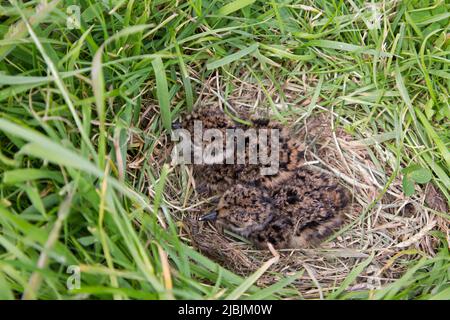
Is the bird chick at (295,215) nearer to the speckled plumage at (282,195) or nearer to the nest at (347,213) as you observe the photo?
the speckled plumage at (282,195)

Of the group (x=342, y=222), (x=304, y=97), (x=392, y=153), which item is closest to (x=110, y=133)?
(x=304, y=97)

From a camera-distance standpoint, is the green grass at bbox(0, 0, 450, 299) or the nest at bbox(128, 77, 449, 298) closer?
the green grass at bbox(0, 0, 450, 299)

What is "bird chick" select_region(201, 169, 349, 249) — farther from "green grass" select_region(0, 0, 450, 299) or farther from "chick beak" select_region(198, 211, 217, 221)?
"green grass" select_region(0, 0, 450, 299)

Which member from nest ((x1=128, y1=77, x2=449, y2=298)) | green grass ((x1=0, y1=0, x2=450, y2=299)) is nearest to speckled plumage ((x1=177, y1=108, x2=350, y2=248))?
nest ((x1=128, y1=77, x2=449, y2=298))

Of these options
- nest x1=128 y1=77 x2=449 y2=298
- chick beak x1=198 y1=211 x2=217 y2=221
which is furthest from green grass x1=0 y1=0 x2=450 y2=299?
chick beak x1=198 y1=211 x2=217 y2=221

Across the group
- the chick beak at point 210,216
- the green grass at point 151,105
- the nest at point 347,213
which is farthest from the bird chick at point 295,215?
the green grass at point 151,105

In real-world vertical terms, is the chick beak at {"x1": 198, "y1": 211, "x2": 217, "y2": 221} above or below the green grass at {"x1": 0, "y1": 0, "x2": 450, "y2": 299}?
below
